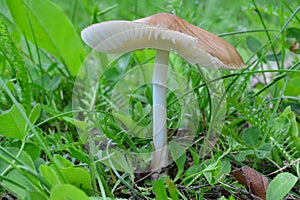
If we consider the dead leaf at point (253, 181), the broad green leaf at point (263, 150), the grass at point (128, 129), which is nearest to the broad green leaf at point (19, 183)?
the grass at point (128, 129)

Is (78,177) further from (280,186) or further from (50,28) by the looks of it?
(50,28)

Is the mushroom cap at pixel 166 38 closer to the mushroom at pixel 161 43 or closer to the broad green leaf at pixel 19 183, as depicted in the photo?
the mushroom at pixel 161 43

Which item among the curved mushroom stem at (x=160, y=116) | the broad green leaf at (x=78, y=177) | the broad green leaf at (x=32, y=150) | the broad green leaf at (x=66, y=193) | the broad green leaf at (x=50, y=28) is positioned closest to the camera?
the broad green leaf at (x=66, y=193)

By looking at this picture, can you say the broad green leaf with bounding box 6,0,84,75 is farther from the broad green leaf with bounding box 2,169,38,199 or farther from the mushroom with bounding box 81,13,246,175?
the broad green leaf with bounding box 2,169,38,199

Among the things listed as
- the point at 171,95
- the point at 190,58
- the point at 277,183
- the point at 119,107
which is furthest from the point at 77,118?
the point at 277,183

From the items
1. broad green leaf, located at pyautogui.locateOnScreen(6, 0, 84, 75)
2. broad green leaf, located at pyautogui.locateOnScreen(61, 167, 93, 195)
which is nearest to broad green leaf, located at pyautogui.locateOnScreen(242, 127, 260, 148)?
broad green leaf, located at pyautogui.locateOnScreen(61, 167, 93, 195)

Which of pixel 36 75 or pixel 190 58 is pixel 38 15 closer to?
pixel 36 75

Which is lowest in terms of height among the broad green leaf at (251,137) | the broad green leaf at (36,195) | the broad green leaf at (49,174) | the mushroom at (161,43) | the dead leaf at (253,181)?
the dead leaf at (253,181)
